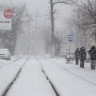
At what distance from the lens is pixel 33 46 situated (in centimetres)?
12375

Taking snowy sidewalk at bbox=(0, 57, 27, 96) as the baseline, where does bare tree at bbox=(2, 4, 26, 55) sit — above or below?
above

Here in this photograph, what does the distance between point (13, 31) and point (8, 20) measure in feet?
71.1

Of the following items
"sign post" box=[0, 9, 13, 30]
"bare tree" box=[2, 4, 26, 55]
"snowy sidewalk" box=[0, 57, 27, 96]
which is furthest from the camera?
"bare tree" box=[2, 4, 26, 55]

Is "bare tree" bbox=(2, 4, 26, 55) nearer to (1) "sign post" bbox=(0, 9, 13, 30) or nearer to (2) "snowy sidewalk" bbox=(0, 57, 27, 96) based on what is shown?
(1) "sign post" bbox=(0, 9, 13, 30)

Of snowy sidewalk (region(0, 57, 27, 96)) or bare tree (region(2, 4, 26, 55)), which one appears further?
bare tree (region(2, 4, 26, 55))

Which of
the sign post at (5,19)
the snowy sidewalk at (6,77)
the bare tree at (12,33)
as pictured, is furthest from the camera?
the bare tree at (12,33)

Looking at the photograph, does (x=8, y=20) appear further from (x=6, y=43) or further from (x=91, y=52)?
(x=6, y=43)

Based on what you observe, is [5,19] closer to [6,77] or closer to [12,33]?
[6,77]

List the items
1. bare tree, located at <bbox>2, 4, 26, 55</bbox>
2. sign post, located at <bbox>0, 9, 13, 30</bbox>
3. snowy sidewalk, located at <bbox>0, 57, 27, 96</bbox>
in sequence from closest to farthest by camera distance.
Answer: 1. snowy sidewalk, located at <bbox>0, 57, 27, 96</bbox>
2. sign post, located at <bbox>0, 9, 13, 30</bbox>
3. bare tree, located at <bbox>2, 4, 26, 55</bbox>

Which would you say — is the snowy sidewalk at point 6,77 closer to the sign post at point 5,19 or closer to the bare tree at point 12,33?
the sign post at point 5,19

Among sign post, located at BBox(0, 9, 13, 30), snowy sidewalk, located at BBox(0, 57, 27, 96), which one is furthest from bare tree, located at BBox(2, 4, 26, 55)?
snowy sidewalk, located at BBox(0, 57, 27, 96)

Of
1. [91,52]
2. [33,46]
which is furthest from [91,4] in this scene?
[33,46]

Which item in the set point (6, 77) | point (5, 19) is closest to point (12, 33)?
point (5, 19)

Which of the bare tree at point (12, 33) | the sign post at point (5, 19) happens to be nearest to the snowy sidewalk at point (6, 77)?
the sign post at point (5, 19)
